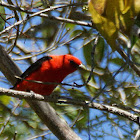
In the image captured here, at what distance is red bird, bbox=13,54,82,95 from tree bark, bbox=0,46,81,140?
0.36 m

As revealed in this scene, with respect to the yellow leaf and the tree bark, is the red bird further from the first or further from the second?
the yellow leaf

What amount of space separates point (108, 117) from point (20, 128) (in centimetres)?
141

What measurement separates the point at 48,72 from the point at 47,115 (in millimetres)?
719

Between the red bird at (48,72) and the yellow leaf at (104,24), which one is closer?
the yellow leaf at (104,24)

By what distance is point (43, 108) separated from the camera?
3621 mm

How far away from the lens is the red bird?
402cm

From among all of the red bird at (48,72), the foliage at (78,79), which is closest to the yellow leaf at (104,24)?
the foliage at (78,79)

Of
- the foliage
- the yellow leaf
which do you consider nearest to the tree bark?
the foliage

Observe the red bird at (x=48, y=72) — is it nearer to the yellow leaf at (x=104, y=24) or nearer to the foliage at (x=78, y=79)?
the foliage at (x=78, y=79)

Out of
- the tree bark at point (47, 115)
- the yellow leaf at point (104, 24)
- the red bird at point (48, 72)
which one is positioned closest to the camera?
the yellow leaf at point (104, 24)

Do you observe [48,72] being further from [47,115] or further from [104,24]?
[104,24]

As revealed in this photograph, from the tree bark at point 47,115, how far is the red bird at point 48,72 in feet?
1.18

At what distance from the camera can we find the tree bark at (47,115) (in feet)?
11.2

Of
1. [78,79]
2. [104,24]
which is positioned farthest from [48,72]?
[104,24]
